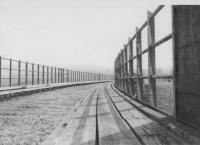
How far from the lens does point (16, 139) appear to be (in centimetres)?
355

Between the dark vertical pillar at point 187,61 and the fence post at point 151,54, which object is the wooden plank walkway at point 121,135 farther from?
the fence post at point 151,54

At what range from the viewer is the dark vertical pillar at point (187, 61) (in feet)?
10.2

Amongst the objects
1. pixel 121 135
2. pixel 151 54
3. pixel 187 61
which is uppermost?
pixel 151 54

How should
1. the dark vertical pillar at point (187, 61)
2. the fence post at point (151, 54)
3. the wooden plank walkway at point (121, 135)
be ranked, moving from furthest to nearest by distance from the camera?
the fence post at point (151, 54)
the dark vertical pillar at point (187, 61)
the wooden plank walkway at point (121, 135)

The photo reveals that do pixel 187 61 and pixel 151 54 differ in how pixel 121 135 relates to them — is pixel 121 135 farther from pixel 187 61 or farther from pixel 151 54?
pixel 151 54

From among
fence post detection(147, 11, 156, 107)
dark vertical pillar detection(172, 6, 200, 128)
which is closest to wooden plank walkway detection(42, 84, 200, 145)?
dark vertical pillar detection(172, 6, 200, 128)

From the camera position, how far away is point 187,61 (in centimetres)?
324

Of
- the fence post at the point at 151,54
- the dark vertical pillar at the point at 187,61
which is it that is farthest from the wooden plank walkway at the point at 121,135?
the fence post at the point at 151,54

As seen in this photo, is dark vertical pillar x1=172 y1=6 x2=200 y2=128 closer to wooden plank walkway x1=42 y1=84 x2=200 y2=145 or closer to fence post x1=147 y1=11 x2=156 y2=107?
wooden plank walkway x1=42 y1=84 x2=200 y2=145

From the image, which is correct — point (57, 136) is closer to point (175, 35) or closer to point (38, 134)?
point (38, 134)

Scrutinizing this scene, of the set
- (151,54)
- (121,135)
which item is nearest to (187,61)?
(121,135)

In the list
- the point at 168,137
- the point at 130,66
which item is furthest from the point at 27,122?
the point at 130,66

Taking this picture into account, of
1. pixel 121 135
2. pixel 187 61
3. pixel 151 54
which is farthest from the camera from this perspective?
pixel 151 54

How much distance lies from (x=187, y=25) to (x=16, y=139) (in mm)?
2518
